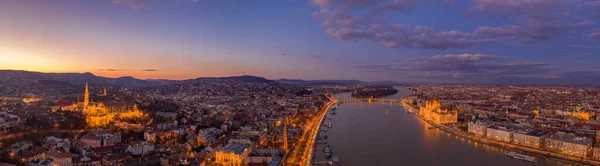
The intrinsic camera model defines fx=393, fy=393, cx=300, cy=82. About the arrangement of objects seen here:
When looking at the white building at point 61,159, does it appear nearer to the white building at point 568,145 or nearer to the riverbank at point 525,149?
the riverbank at point 525,149

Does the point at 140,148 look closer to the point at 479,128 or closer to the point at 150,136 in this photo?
the point at 150,136

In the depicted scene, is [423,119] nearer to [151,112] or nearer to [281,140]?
[281,140]

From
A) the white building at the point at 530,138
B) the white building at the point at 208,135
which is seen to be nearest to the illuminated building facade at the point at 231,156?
the white building at the point at 208,135

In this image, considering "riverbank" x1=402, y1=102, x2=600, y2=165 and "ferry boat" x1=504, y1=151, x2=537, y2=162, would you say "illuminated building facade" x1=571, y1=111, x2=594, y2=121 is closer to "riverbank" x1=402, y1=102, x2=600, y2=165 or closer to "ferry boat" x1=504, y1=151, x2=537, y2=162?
"riverbank" x1=402, y1=102, x2=600, y2=165

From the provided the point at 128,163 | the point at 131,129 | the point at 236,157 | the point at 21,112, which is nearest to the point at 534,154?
the point at 236,157

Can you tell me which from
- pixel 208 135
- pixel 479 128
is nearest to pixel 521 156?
pixel 479 128
